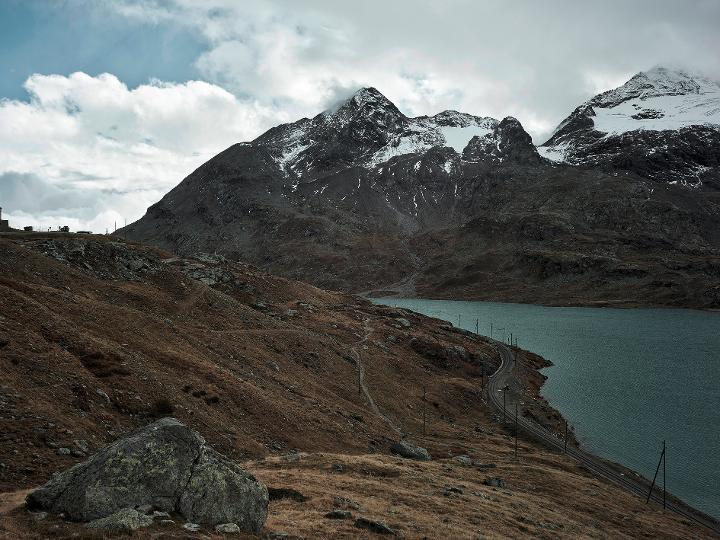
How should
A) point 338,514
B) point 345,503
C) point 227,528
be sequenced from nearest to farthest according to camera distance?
point 227,528
point 338,514
point 345,503

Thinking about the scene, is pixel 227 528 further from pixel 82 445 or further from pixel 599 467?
pixel 599 467

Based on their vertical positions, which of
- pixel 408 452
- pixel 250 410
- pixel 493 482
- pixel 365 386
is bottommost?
pixel 493 482

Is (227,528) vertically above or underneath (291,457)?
above

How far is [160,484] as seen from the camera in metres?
21.6

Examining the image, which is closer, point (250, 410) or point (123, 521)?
point (123, 521)

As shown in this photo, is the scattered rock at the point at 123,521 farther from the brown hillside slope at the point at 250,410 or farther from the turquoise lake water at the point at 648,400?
the turquoise lake water at the point at 648,400

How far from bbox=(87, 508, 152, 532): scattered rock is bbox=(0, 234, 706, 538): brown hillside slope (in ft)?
2.19

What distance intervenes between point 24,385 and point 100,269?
49043mm

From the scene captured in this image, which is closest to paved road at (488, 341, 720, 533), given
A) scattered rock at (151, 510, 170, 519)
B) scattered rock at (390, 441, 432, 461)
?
scattered rock at (390, 441, 432, 461)

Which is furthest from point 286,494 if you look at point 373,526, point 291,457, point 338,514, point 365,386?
point 365,386

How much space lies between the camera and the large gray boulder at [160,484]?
66.0ft

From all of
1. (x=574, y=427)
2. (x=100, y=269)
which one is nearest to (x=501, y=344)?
(x=574, y=427)

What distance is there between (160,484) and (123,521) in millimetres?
2485

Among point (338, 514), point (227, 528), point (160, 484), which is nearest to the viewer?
point (227, 528)
